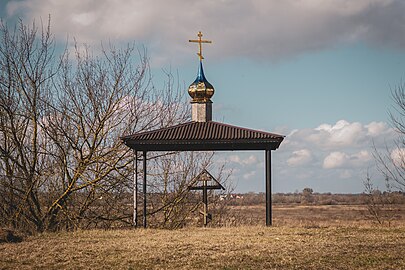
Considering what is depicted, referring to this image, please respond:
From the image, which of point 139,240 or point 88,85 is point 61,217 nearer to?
point 88,85

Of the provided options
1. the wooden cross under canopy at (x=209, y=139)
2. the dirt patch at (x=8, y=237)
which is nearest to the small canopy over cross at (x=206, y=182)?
the wooden cross under canopy at (x=209, y=139)

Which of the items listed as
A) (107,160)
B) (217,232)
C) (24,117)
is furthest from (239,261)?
(24,117)

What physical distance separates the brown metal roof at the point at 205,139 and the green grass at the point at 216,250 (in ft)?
8.88

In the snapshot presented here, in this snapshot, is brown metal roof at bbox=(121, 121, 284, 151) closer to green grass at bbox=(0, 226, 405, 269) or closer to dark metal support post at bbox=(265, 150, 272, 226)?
dark metal support post at bbox=(265, 150, 272, 226)

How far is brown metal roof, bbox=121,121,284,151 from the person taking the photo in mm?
16891

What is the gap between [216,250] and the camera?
11859 mm

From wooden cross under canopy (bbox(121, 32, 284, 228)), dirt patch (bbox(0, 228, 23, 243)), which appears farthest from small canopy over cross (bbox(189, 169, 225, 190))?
dirt patch (bbox(0, 228, 23, 243))

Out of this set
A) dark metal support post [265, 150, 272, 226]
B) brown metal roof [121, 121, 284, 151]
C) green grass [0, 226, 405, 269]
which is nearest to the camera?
green grass [0, 226, 405, 269]

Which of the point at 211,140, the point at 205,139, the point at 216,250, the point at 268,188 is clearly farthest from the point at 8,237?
the point at 268,188

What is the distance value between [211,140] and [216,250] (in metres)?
5.52

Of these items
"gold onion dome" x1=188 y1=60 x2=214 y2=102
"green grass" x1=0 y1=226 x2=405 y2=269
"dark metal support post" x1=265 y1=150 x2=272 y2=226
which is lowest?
"green grass" x1=0 y1=226 x2=405 y2=269

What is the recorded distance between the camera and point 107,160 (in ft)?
66.0

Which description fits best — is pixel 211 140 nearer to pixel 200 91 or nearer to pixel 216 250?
pixel 200 91

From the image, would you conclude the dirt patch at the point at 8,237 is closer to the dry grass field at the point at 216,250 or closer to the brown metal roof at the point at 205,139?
the dry grass field at the point at 216,250
